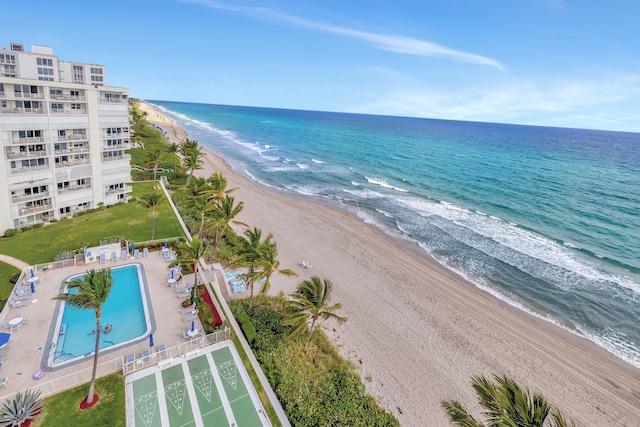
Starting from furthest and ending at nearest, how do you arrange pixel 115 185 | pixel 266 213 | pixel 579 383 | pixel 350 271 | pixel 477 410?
pixel 266 213, pixel 115 185, pixel 350 271, pixel 579 383, pixel 477 410

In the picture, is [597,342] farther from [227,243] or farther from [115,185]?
[115,185]

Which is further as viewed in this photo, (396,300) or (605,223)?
(605,223)

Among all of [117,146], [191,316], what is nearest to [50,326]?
[191,316]

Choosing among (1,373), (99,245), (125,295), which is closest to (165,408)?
(1,373)

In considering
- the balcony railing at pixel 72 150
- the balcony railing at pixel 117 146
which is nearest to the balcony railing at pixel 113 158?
the balcony railing at pixel 117 146

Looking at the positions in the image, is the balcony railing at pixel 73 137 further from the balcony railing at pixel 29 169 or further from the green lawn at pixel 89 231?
the green lawn at pixel 89 231

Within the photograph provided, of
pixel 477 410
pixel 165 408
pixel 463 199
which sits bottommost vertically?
pixel 477 410
